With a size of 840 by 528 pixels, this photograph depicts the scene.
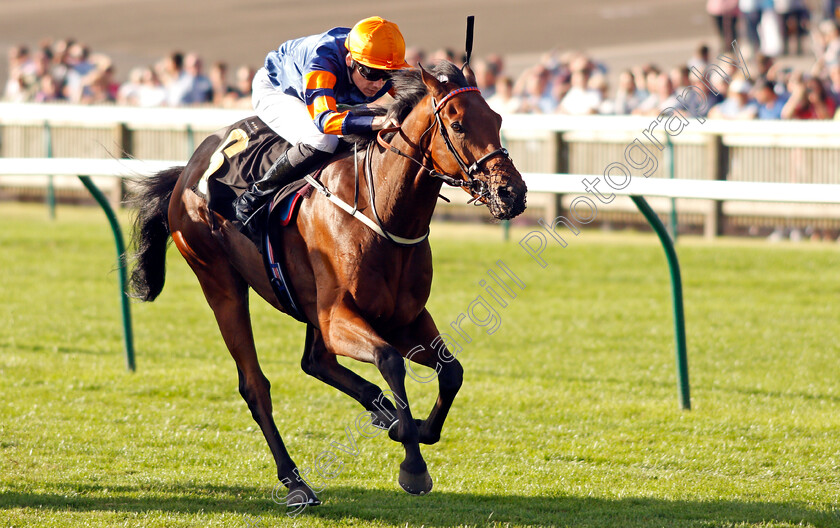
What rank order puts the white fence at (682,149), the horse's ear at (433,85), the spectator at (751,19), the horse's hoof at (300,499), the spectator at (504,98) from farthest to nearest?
the spectator at (751,19) → the spectator at (504,98) → the white fence at (682,149) → the horse's hoof at (300,499) → the horse's ear at (433,85)

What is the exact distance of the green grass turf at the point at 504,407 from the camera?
4.57 meters

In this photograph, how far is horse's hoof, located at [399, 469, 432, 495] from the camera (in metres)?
4.04

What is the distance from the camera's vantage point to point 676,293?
582 cm

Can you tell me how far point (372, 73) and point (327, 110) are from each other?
25 cm

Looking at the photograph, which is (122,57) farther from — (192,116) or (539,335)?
(539,335)

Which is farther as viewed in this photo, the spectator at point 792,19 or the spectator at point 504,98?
the spectator at point 792,19

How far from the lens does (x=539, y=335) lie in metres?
7.93

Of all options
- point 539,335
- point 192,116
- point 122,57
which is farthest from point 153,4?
point 539,335

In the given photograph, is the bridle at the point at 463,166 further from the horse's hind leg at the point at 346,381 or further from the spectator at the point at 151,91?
the spectator at the point at 151,91

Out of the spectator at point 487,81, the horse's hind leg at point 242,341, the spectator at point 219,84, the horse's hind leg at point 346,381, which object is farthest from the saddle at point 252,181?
the spectator at point 219,84

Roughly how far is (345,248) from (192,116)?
20.6 feet

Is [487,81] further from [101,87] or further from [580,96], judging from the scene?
[101,87]

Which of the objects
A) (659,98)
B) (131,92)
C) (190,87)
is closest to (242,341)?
(659,98)

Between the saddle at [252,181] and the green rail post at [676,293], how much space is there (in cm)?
177
